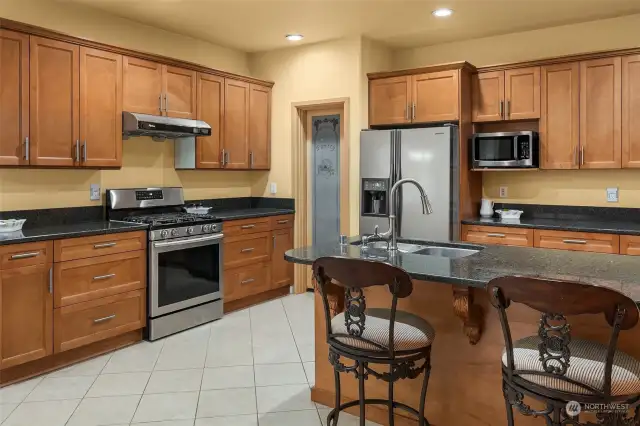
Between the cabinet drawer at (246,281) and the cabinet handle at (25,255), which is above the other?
the cabinet handle at (25,255)

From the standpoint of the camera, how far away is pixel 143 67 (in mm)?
4289

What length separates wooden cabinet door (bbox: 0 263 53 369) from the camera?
A: 10.4 ft

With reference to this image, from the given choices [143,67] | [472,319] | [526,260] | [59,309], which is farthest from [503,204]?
[59,309]

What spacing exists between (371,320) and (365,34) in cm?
352

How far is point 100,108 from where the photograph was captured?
13.1 feet

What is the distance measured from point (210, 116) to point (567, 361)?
403 centimetres

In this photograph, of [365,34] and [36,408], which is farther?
[365,34]

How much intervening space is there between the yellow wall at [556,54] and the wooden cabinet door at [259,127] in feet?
6.11

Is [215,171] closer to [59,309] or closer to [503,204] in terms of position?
[59,309]

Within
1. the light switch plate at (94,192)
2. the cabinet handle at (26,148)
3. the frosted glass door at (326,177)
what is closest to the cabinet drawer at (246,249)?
the frosted glass door at (326,177)

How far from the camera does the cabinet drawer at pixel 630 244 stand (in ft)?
12.8

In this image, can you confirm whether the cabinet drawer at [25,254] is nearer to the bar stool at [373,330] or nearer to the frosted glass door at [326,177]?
the bar stool at [373,330]

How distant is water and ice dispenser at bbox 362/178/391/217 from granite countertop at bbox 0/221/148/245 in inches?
81.9

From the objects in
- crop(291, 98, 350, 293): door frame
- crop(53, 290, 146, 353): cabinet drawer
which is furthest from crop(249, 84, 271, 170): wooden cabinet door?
crop(53, 290, 146, 353): cabinet drawer
